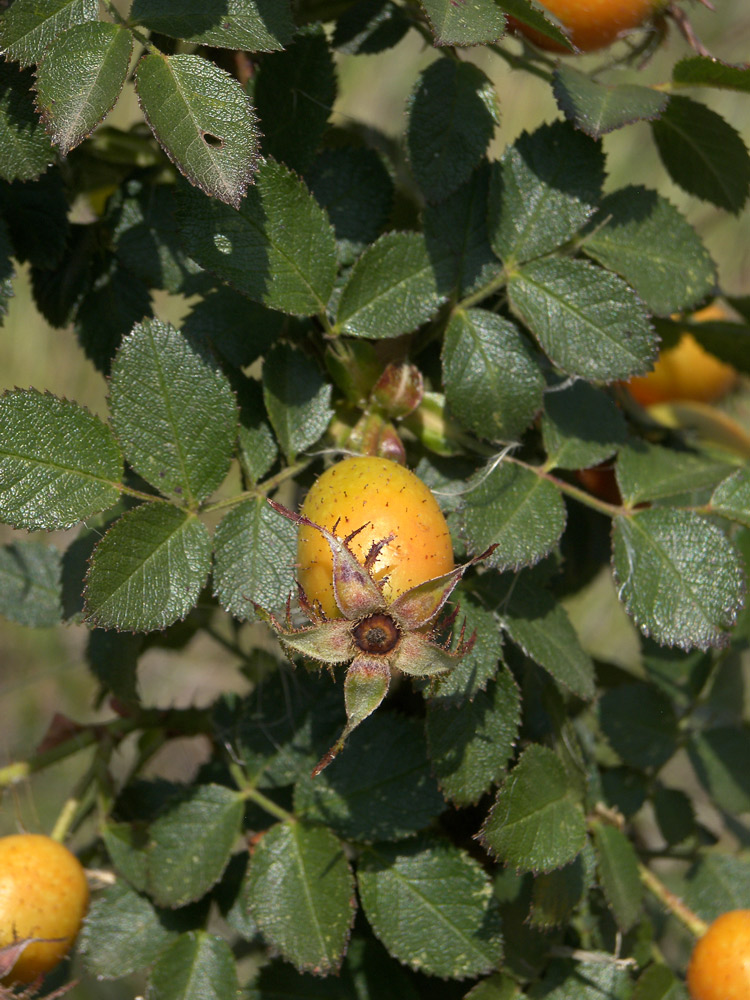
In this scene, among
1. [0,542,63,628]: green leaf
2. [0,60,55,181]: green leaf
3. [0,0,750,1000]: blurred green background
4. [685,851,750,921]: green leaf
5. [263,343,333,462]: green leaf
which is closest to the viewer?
[0,60,55,181]: green leaf

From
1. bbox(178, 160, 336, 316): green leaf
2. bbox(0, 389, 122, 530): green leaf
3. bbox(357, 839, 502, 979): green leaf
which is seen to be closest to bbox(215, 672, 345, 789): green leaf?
bbox(357, 839, 502, 979): green leaf

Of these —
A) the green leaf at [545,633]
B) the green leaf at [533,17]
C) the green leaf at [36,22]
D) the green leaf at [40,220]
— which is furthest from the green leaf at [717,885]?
the green leaf at [36,22]

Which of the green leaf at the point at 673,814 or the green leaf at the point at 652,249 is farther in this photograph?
the green leaf at the point at 673,814

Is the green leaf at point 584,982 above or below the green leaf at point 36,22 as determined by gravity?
below

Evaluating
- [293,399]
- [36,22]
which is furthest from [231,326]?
[36,22]

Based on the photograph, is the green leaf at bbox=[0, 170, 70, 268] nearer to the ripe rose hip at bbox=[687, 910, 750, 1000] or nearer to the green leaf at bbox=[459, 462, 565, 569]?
the green leaf at bbox=[459, 462, 565, 569]

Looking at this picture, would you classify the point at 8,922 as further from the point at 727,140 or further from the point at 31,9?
the point at 727,140

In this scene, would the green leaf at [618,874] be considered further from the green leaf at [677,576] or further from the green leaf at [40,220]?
the green leaf at [40,220]
